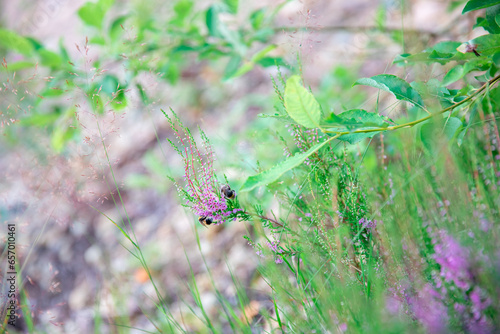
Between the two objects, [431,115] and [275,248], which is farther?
[275,248]

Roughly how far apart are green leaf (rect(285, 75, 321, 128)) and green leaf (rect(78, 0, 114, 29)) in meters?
1.23

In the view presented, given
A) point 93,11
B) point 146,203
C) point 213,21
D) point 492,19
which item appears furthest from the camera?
point 146,203

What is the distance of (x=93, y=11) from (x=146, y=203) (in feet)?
5.34

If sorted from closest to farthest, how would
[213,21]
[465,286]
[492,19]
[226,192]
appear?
[465,286]
[226,192]
[492,19]
[213,21]

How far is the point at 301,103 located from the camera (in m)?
0.85

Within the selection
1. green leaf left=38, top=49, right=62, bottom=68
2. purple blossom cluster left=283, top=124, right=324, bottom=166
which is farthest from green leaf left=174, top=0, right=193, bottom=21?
purple blossom cluster left=283, top=124, right=324, bottom=166

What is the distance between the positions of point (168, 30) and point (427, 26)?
201cm

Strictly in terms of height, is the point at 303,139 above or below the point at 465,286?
above

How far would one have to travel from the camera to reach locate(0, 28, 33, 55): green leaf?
5.44 feet

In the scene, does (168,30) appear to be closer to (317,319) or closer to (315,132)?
(315,132)

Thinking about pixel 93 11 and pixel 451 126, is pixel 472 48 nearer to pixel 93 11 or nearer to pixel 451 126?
pixel 451 126

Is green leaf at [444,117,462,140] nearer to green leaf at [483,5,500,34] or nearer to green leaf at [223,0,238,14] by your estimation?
green leaf at [483,5,500,34]

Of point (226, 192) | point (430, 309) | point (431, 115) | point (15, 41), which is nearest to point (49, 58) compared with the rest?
point (15, 41)

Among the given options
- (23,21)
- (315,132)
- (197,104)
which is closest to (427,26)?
(197,104)
